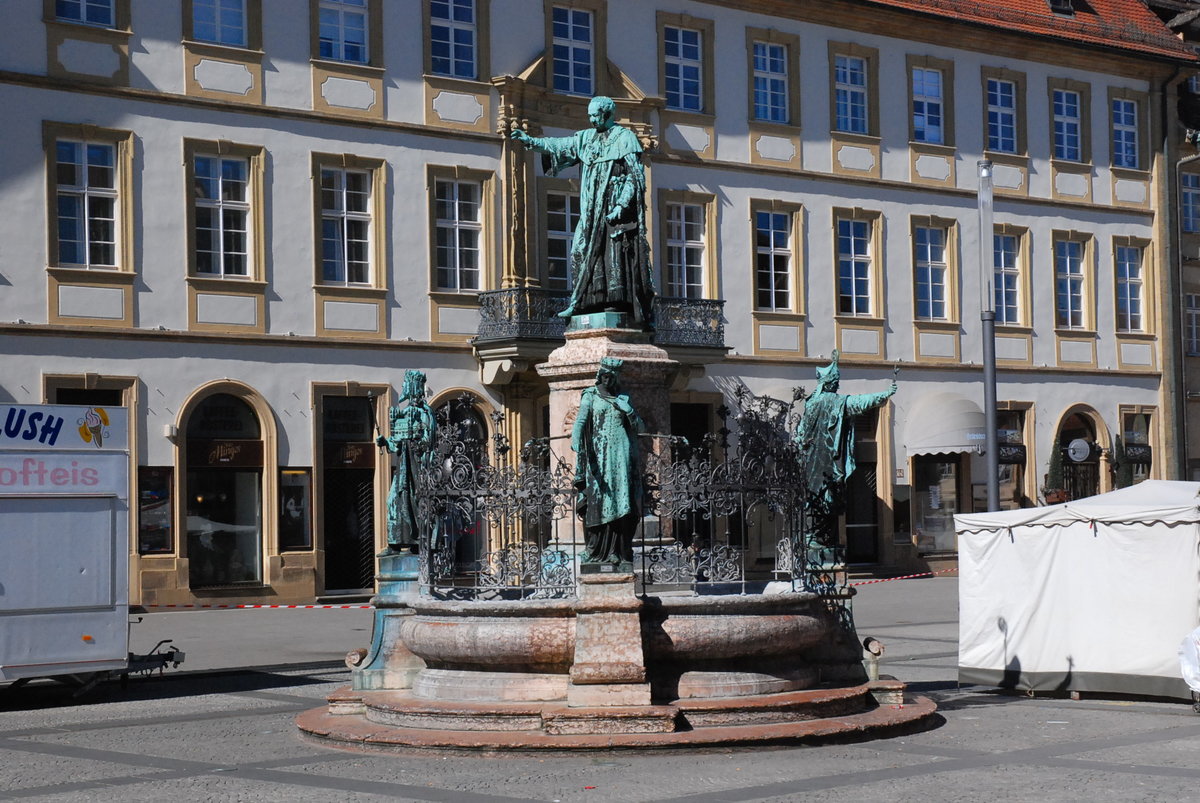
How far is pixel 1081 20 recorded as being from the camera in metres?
43.1

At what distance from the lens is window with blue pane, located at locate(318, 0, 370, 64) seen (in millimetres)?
31391

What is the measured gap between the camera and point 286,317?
101 feet

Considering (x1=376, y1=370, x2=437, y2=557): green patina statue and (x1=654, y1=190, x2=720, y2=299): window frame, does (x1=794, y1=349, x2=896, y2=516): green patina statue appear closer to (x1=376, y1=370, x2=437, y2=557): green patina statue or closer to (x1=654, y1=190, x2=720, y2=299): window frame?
(x1=376, y1=370, x2=437, y2=557): green patina statue

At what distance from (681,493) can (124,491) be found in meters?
6.38

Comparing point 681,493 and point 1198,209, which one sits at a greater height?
point 1198,209

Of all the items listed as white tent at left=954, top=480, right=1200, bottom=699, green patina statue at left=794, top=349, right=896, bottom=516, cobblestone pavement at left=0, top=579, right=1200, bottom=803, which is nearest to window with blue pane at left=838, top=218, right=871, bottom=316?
white tent at left=954, top=480, right=1200, bottom=699

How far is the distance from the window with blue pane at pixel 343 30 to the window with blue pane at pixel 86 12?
12.0ft

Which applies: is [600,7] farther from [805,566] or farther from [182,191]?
[805,566]

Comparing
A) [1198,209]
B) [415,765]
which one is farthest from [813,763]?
[1198,209]

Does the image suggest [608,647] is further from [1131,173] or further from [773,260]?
[1131,173]

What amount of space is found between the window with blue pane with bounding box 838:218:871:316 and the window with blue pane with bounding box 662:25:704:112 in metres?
4.27

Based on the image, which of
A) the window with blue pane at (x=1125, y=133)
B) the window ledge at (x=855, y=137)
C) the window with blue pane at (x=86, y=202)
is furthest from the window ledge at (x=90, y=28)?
the window with blue pane at (x=1125, y=133)

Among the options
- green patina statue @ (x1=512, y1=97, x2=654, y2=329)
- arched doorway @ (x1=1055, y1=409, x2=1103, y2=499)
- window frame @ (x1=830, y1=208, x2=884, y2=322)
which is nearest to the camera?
green patina statue @ (x1=512, y1=97, x2=654, y2=329)

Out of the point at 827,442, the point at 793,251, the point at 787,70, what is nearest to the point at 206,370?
the point at 793,251
